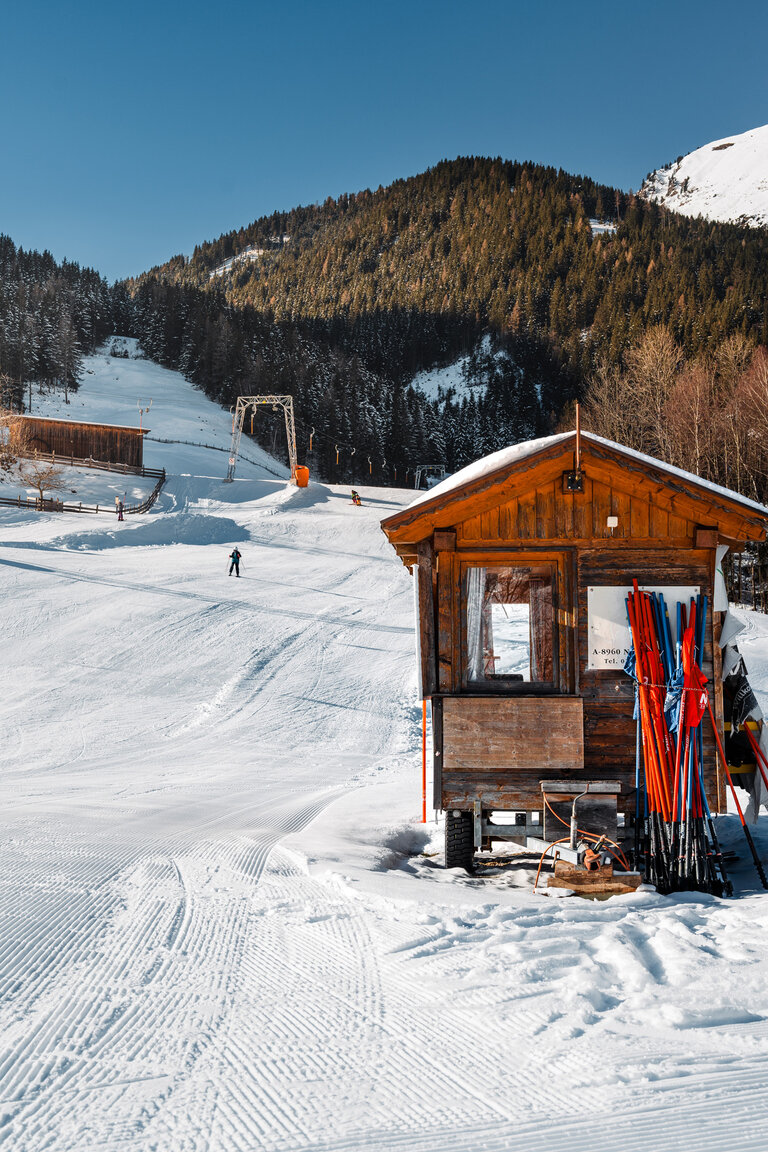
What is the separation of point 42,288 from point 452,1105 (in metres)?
107

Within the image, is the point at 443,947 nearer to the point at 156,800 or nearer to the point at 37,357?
the point at 156,800

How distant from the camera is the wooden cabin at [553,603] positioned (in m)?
7.09

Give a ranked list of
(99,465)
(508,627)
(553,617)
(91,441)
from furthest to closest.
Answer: (91,441) → (99,465) → (508,627) → (553,617)

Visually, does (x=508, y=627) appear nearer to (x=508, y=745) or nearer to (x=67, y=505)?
(x=508, y=745)

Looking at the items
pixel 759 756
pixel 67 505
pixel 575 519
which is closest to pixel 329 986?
→ pixel 575 519

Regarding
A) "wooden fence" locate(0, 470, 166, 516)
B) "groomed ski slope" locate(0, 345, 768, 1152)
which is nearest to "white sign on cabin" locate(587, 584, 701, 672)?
"groomed ski slope" locate(0, 345, 768, 1152)

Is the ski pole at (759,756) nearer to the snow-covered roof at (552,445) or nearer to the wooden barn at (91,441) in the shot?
the snow-covered roof at (552,445)

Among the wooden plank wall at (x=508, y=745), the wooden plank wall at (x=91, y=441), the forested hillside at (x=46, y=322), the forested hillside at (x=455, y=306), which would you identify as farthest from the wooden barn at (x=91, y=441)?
the wooden plank wall at (x=508, y=745)

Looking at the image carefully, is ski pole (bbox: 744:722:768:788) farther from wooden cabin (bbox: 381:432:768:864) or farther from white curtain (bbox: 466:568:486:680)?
white curtain (bbox: 466:568:486:680)

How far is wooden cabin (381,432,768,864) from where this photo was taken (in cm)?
709

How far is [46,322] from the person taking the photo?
→ 8019 cm

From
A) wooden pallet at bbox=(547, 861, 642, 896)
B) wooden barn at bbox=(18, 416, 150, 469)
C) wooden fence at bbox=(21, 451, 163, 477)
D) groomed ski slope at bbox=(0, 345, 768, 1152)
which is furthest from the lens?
wooden barn at bbox=(18, 416, 150, 469)

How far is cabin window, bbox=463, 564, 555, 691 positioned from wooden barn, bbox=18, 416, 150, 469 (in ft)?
153

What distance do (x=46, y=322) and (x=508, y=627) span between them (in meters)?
86.4
